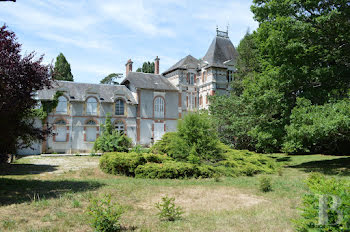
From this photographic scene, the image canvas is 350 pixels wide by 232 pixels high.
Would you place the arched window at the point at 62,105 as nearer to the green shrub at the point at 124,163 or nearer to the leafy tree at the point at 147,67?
the green shrub at the point at 124,163

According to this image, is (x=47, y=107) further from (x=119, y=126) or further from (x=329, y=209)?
(x=329, y=209)

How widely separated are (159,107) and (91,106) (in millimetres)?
7874

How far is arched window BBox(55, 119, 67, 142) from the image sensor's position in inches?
1177

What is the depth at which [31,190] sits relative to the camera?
934 cm

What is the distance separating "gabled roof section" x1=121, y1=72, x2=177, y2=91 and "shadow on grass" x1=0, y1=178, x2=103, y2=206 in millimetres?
23604

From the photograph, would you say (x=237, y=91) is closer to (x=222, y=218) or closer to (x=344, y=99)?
(x=344, y=99)

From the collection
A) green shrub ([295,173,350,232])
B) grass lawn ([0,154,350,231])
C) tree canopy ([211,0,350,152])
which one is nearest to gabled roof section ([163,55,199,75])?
tree canopy ([211,0,350,152])

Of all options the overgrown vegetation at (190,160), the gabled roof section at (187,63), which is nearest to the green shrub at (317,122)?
the overgrown vegetation at (190,160)

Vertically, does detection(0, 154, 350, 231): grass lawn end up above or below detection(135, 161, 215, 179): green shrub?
below

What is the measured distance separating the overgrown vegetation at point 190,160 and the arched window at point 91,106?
670 inches

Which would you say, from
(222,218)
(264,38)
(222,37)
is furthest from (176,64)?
(222,218)

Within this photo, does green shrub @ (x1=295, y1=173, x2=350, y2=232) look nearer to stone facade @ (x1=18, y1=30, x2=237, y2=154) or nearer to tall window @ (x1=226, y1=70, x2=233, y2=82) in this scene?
stone facade @ (x1=18, y1=30, x2=237, y2=154)

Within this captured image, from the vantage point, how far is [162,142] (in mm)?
16922

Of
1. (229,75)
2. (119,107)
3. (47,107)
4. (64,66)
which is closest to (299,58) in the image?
(229,75)
